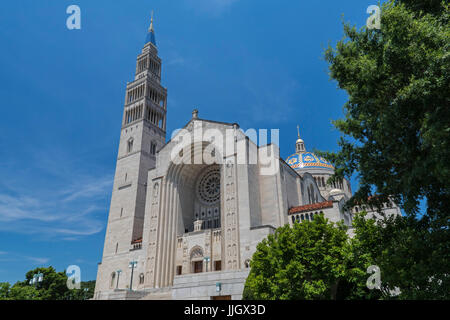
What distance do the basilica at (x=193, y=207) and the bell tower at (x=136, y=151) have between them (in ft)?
0.51

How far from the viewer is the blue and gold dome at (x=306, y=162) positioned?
5934 centimetres

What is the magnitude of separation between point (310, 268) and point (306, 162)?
46.2 meters

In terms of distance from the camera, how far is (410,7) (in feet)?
34.7

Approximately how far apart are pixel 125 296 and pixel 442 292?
953 inches

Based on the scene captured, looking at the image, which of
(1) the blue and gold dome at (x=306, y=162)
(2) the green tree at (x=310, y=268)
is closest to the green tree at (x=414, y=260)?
(2) the green tree at (x=310, y=268)

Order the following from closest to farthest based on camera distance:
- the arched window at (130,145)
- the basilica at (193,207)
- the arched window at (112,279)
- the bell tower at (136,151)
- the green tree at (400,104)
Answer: the green tree at (400,104) → the basilica at (193,207) → the arched window at (112,279) → the bell tower at (136,151) → the arched window at (130,145)

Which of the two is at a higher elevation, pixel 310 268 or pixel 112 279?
pixel 112 279

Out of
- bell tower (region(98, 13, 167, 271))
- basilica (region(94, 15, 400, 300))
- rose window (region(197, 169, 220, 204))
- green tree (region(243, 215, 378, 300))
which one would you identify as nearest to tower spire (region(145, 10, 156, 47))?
bell tower (region(98, 13, 167, 271))

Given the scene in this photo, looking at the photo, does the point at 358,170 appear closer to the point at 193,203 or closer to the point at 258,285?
the point at 258,285

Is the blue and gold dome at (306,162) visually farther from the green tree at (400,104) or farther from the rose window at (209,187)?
the green tree at (400,104)

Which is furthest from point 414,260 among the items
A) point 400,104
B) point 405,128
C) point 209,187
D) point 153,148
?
point 153,148

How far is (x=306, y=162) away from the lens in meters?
60.8

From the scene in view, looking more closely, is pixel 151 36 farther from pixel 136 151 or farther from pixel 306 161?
pixel 306 161

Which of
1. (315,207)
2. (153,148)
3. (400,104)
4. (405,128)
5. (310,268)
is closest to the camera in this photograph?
(400,104)
